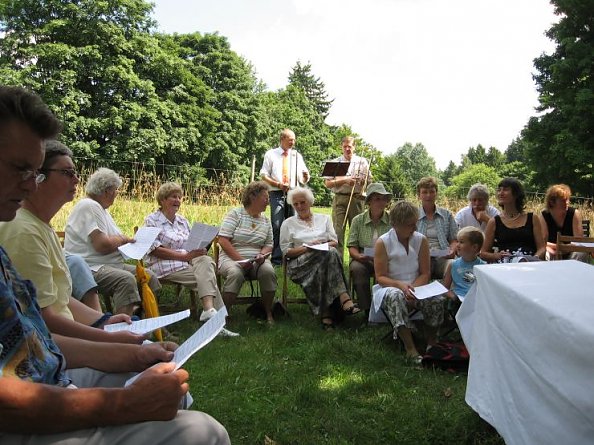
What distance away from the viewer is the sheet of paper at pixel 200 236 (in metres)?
4.61

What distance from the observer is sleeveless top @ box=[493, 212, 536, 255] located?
15.5 ft

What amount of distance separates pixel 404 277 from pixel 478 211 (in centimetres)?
182

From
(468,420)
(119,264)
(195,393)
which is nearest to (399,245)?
(468,420)

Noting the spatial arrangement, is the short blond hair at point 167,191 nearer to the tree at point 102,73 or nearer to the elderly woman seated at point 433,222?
the elderly woman seated at point 433,222

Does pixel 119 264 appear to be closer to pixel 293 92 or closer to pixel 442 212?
pixel 442 212

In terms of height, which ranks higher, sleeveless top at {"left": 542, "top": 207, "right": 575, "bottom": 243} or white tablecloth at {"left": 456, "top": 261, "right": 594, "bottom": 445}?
sleeveless top at {"left": 542, "top": 207, "right": 575, "bottom": 243}

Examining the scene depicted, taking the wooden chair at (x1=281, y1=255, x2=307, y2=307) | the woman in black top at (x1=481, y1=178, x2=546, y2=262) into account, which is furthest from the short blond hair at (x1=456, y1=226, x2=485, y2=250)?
the wooden chair at (x1=281, y1=255, x2=307, y2=307)

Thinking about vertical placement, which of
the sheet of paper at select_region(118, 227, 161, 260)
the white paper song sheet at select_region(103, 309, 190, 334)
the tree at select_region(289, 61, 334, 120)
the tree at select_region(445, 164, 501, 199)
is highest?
the tree at select_region(289, 61, 334, 120)

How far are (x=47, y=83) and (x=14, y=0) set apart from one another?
4541 millimetres

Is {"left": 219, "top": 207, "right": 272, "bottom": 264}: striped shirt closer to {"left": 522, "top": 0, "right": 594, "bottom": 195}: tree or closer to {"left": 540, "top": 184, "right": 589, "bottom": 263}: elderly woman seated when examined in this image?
{"left": 540, "top": 184, "right": 589, "bottom": 263}: elderly woman seated

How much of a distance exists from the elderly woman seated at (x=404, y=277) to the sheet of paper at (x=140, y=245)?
6.50 ft

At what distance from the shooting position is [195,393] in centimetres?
318

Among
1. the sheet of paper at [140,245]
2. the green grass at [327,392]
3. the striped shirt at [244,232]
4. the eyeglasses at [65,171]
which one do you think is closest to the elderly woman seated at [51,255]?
the eyeglasses at [65,171]

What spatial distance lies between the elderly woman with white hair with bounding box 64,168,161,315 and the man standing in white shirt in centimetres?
355
